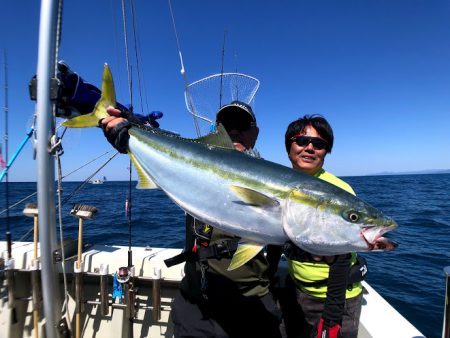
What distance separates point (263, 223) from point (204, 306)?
152 centimetres

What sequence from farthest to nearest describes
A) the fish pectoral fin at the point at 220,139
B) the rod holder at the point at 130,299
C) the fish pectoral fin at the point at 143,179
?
the rod holder at the point at 130,299 → the fish pectoral fin at the point at 143,179 → the fish pectoral fin at the point at 220,139

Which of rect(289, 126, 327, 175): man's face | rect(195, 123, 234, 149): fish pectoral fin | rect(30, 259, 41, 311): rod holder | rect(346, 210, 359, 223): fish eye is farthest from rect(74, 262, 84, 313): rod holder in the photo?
rect(346, 210, 359, 223): fish eye

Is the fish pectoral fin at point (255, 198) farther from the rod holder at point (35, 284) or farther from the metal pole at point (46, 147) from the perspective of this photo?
the rod holder at point (35, 284)

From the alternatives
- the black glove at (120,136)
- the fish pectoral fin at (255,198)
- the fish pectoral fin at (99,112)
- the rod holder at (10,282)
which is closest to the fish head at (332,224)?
the fish pectoral fin at (255,198)

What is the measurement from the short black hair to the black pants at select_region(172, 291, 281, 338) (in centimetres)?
178

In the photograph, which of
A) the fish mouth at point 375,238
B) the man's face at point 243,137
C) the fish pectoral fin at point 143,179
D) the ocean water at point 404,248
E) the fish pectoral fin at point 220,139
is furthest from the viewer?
the ocean water at point 404,248

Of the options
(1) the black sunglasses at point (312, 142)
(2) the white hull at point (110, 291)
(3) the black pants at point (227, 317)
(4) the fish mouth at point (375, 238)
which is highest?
(1) the black sunglasses at point (312, 142)

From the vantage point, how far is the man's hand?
8.89 ft

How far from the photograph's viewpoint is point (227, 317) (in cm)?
291

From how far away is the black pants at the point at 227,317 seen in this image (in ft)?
9.39

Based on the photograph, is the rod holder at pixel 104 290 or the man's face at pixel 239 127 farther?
the rod holder at pixel 104 290

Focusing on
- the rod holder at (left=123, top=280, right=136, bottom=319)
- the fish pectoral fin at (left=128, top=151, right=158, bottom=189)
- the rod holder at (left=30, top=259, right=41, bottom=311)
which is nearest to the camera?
Answer: the fish pectoral fin at (left=128, top=151, right=158, bottom=189)

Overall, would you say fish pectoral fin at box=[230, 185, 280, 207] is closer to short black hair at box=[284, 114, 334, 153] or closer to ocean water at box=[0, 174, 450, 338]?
short black hair at box=[284, 114, 334, 153]

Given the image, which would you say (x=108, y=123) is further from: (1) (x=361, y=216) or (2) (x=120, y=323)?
(2) (x=120, y=323)
